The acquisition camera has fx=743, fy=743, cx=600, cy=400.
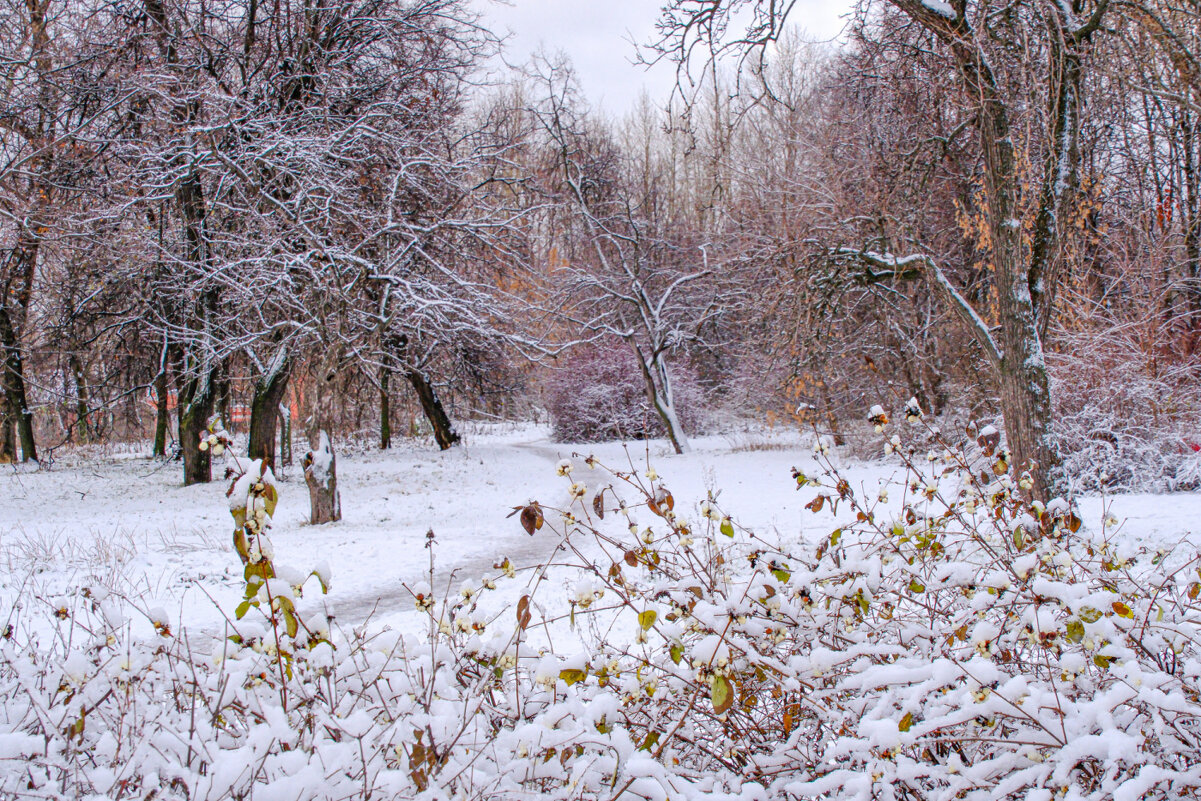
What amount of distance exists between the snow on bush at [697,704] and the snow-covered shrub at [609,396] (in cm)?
1939

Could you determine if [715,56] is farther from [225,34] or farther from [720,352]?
[720,352]

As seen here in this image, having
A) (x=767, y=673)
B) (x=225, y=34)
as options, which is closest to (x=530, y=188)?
(x=225, y=34)

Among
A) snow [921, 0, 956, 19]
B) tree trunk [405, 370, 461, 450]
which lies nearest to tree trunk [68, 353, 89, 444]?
tree trunk [405, 370, 461, 450]

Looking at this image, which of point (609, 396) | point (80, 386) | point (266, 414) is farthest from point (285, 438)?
point (609, 396)

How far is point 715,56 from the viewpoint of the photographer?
5480 mm

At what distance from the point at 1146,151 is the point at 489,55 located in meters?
11.0

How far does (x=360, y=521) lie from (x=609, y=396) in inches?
513

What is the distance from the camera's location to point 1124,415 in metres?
8.63

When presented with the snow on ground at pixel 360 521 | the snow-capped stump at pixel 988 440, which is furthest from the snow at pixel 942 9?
the snow-capped stump at pixel 988 440

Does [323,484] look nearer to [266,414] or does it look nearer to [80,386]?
[266,414]

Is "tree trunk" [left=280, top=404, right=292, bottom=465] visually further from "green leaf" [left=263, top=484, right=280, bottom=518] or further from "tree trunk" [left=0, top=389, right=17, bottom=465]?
"green leaf" [left=263, top=484, right=280, bottom=518]

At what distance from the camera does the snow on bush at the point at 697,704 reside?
A: 5.09 feet

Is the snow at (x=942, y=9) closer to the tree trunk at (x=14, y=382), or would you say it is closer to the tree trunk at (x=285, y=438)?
the tree trunk at (x=14, y=382)

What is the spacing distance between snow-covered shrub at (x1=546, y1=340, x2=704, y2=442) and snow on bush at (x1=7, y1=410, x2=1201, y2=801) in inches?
763
